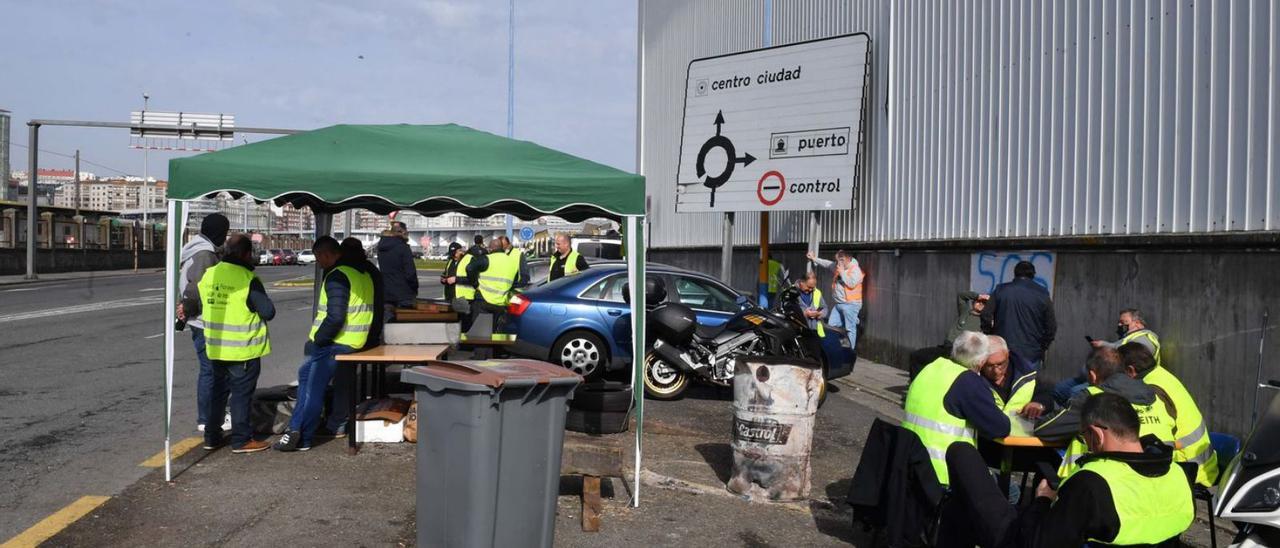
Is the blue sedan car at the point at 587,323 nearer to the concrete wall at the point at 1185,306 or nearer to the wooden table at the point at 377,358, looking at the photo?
the concrete wall at the point at 1185,306

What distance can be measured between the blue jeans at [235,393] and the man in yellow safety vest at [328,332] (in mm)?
301

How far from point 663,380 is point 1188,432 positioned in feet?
20.5

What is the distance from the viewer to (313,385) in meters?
7.95

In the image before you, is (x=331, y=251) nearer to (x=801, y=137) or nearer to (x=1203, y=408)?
(x=1203, y=408)

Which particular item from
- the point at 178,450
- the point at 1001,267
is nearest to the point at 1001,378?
the point at 178,450

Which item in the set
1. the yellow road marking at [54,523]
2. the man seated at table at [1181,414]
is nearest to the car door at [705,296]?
the man seated at table at [1181,414]

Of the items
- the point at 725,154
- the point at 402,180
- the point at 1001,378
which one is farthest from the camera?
the point at 725,154

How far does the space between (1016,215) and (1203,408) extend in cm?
394

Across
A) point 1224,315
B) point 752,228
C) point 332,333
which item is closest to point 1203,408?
point 1224,315

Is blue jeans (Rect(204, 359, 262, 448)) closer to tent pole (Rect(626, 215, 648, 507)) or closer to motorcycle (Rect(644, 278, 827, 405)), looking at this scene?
tent pole (Rect(626, 215, 648, 507))

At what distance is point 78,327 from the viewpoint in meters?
18.6

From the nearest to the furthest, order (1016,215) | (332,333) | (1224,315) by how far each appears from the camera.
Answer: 1. (332,333)
2. (1224,315)
3. (1016,215)

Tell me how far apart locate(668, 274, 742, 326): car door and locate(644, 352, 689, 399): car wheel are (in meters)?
0.99

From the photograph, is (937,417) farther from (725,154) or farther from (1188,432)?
(725,154)
